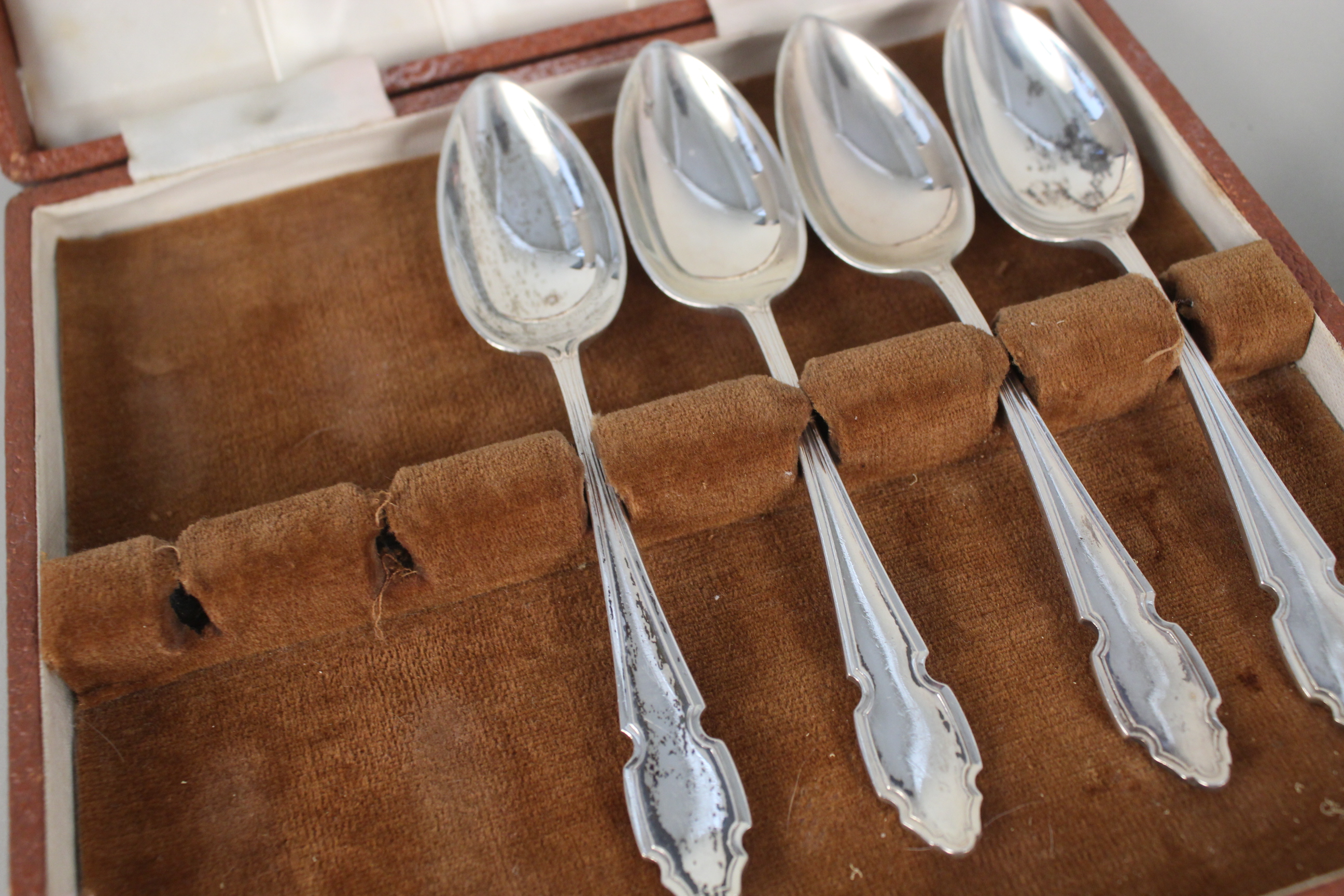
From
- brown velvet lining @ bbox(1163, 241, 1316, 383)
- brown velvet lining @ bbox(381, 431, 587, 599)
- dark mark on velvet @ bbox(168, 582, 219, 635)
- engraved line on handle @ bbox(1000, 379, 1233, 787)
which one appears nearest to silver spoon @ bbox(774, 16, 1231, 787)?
engraved line on handle @ bbox(1000, 379, 1233, 787)

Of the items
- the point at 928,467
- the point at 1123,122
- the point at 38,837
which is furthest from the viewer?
the point at 1123,122

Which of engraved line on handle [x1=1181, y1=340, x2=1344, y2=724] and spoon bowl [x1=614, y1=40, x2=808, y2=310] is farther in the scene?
spoon bowl [x1=614, y1=40, x2=808, y2=310]

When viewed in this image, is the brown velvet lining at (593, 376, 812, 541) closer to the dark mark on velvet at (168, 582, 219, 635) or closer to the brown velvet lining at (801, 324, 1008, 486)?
the brown velvet lining at (801, 324, 1008, 486)

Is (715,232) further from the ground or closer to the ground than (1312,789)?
→ further from the ground

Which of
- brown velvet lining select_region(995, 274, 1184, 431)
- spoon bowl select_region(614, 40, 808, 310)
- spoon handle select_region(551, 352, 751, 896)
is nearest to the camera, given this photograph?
spoon handle select_region(551, 352, 751, 896)

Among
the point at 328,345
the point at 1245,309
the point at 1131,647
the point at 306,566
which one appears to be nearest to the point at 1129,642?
the point at 1131,647

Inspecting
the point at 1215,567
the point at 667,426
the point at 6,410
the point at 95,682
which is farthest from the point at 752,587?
the point at 6,410

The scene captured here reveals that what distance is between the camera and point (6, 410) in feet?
1.98

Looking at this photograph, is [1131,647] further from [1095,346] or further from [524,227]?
[524,227]

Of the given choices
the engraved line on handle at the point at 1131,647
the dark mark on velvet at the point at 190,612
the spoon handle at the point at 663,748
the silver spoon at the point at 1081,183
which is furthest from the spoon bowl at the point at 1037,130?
the dark mark on velvet at the point at 190,612

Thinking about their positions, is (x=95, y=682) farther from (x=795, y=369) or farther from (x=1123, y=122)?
(x=1123, y=122)

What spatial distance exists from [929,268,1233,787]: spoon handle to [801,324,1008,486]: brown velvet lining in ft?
0.13

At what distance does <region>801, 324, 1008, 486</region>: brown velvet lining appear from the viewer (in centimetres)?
57

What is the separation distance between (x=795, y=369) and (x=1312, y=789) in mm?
370
